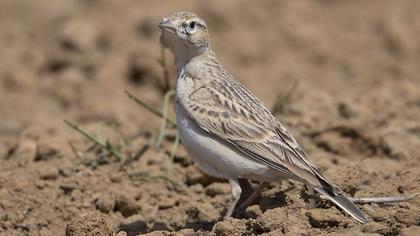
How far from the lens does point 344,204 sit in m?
5.86

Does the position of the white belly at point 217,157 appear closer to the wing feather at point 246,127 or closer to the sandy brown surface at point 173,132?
the wing feather at point 246,127

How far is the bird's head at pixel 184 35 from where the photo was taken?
681 centimetres

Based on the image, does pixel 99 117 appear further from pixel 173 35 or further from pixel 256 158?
pixel 256 158

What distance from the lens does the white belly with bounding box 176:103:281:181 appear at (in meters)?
6.27

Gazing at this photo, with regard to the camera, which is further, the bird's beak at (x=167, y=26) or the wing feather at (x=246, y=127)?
the bird's beak at (x=167, y=26)

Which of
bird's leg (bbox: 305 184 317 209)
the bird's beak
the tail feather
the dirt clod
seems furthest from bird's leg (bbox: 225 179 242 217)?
the bird's beak

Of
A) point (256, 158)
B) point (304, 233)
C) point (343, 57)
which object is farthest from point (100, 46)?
point (304, 233)

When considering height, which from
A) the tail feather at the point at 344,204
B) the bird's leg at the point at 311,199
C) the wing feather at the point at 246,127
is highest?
the wing feather at the point at 246,127

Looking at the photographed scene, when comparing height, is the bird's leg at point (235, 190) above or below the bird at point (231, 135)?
below

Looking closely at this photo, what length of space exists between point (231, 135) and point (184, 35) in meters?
1.00

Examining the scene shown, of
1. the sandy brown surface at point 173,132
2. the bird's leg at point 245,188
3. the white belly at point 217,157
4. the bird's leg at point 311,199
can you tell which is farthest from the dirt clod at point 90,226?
the bird's leg at point 311,199

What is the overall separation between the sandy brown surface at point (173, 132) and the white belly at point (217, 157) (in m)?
0.30

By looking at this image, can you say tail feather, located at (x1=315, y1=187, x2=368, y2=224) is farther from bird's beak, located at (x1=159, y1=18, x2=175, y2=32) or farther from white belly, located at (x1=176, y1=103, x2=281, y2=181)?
bird's beak, located at (x1=159, y1=18, x2=175, y2=32)

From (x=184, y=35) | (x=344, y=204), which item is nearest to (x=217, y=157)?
(x=344, y=204)
